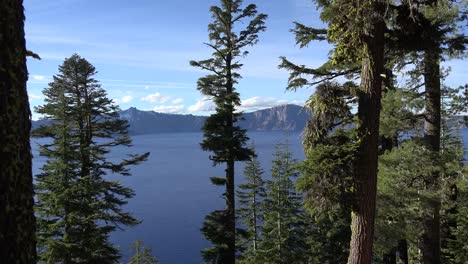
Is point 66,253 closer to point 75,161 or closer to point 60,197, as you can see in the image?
point 60,197

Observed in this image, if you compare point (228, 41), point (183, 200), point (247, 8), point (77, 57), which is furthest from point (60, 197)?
point (183, 200)

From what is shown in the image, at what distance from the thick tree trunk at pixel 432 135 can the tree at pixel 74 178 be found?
1147cm

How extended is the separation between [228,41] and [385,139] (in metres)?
8.55

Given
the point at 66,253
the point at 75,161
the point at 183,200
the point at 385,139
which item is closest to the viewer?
the point at 385,139

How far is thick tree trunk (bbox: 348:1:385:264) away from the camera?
622cm

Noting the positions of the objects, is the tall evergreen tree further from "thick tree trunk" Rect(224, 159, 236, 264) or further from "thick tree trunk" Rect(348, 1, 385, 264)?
"thick tree trunk" Rect(224, 159, 236, 264)

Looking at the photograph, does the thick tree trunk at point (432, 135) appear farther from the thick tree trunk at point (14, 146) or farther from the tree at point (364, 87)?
the thick tree trunk at point (14, 146)

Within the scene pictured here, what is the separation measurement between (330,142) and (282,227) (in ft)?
69.4

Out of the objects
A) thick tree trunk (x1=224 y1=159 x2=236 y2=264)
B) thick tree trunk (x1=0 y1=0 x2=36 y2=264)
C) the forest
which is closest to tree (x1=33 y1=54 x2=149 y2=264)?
the forest

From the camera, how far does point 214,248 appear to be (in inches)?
762

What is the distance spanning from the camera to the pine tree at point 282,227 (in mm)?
25609

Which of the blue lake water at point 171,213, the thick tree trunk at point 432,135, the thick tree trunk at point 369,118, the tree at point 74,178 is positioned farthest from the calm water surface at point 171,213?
the thick tree trunk at point 369,118

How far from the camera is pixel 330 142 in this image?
6559 millimetres

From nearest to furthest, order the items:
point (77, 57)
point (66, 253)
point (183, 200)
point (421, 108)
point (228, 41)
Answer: point (421, 108) → point (66, 253) → point (228, 41) → point (77, 57) → point (183, 200)
